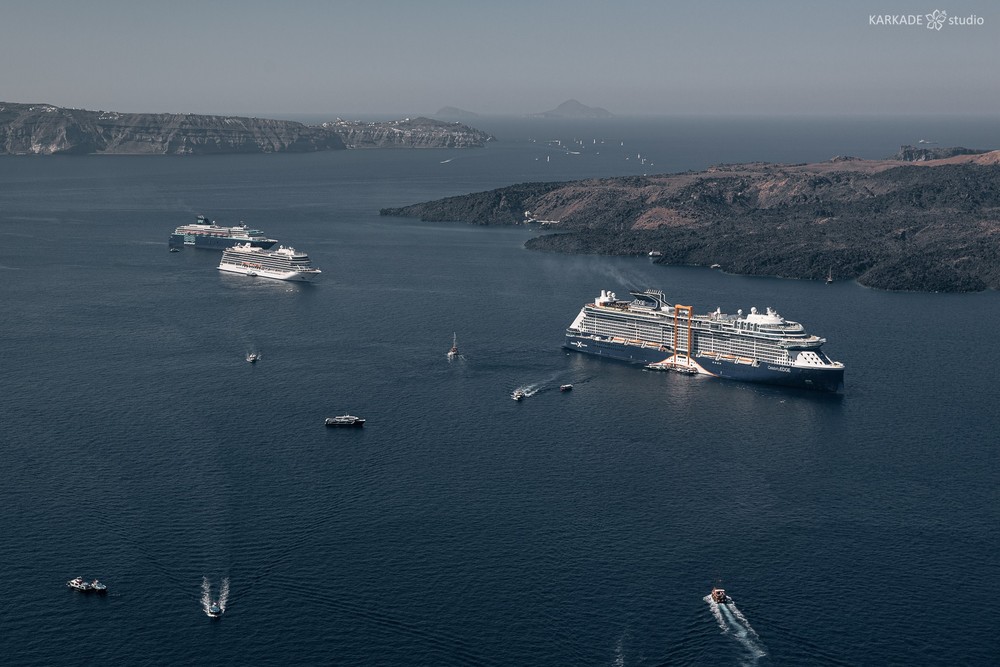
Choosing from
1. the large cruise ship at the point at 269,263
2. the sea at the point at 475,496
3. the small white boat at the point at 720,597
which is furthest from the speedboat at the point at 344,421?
the large cruise ship at the point at 269,263

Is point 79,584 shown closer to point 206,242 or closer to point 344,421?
point 344,421

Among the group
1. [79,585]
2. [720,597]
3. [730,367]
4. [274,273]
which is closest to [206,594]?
[79,585]

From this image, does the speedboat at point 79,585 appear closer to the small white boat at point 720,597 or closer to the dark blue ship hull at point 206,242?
the small white boat at point 720,597

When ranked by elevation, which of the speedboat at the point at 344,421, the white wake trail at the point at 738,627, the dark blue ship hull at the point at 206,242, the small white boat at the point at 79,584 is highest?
the dark blue ship hull at the point at 206,242

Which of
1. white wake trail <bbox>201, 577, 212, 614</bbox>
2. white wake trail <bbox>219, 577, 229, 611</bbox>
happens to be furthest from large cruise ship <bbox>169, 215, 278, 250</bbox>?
white wake trail <bbox>219, 577, 229, 611</bbox>

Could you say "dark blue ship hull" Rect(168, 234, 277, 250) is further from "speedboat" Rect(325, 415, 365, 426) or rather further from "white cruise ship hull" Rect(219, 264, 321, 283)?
"speedboat" Rect(325, 415, 365, 426)

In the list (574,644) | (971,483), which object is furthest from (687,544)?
(971,483)
